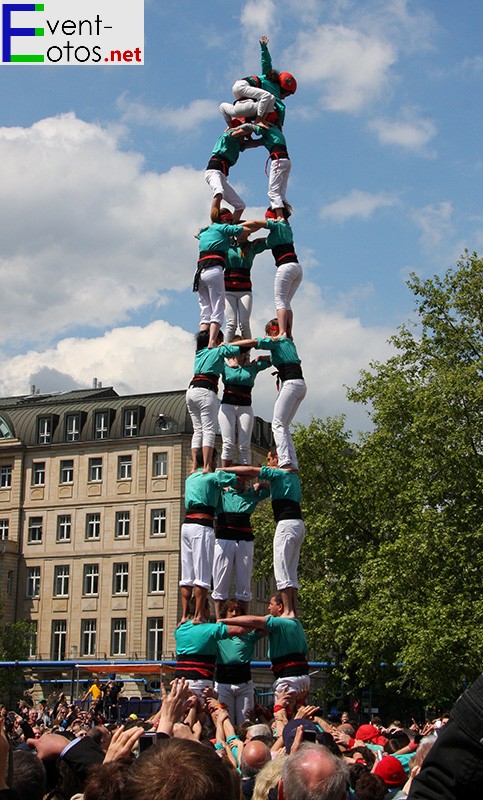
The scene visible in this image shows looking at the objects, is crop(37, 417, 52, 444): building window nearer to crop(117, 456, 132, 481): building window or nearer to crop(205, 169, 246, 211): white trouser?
crop(117, 456, 132, 481): building window

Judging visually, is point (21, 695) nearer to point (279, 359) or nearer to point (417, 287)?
point (417, 287)

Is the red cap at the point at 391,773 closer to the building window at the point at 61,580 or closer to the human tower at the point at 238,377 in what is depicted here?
the human tower at the point at 238,377

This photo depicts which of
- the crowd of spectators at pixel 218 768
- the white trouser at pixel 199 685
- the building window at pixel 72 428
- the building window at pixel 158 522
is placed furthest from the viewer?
the building window at pixel 72 428

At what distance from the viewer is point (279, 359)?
17953mm

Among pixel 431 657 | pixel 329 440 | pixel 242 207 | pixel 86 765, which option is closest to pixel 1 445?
pixel 329 440

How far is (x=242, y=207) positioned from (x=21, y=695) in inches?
1622

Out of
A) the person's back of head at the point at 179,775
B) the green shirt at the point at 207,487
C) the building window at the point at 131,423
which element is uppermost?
the building window at the point at 131,423

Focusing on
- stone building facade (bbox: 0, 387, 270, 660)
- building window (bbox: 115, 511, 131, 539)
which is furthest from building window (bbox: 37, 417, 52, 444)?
building window (bbox: 115, 511, 131, 539)

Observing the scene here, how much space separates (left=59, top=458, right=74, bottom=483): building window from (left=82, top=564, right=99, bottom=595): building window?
546 centimetres

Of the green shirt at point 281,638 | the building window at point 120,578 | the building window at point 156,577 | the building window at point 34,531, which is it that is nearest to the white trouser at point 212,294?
the green shirt at point 281,638

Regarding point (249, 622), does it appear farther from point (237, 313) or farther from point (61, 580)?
point (61, 580)

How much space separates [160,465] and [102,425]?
495 centimetres

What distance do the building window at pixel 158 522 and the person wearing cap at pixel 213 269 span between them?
1717 inches

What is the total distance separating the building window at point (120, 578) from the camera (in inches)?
2416
